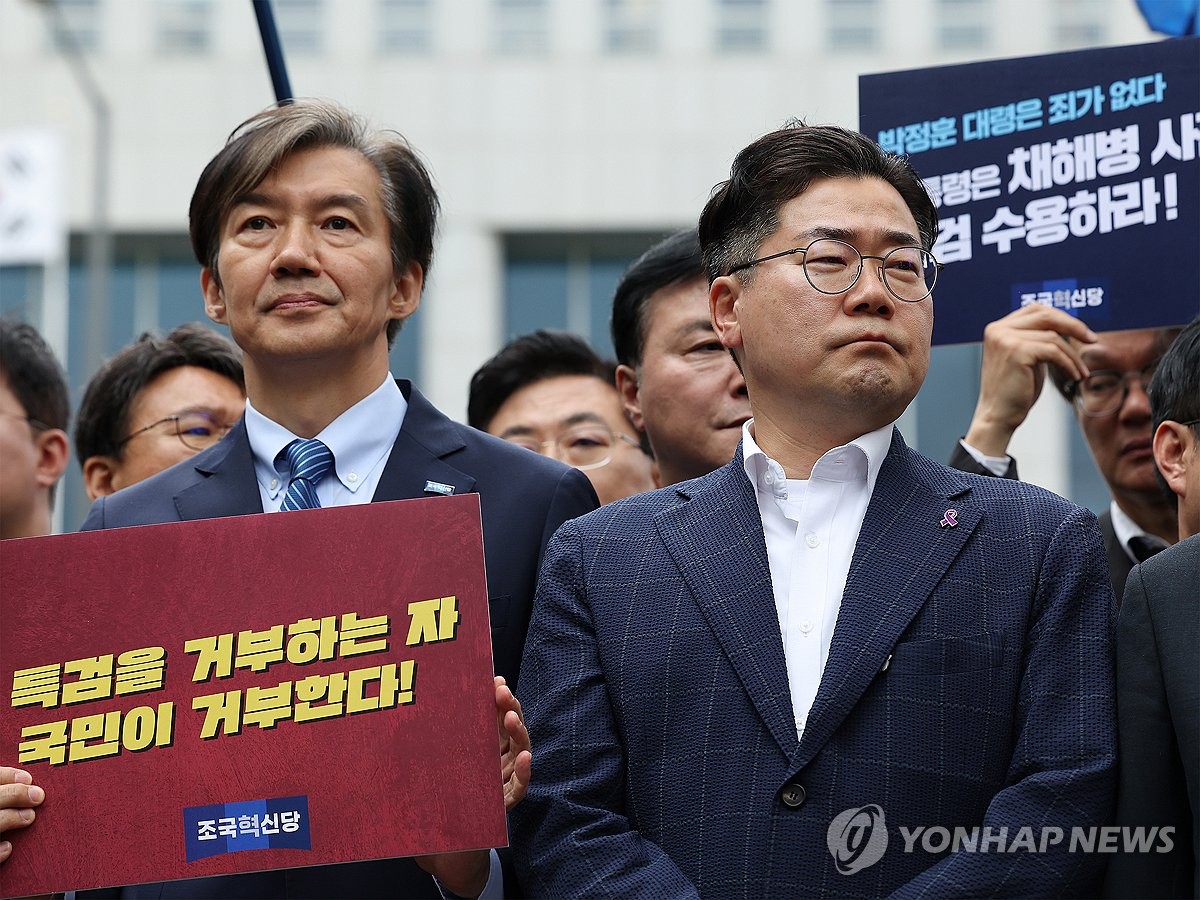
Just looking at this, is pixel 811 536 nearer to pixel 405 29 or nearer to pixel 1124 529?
pixel 1124 529

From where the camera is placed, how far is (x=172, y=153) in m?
18.1

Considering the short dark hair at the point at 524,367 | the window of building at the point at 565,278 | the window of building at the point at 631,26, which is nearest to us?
the short dark hair at the point at 524,367

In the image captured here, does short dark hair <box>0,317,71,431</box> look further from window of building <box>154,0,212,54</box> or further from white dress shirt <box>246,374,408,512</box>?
window of building <box>154,0,212,54</box>

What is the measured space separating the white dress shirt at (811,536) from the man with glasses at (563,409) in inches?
73.0

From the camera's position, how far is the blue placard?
12.8 ft

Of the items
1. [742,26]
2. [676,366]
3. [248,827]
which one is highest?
[742,26]

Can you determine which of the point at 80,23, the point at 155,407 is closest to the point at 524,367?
the point at 155,407

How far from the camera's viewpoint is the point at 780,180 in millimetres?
3188

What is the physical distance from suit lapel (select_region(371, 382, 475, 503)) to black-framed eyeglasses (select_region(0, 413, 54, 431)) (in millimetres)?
1398

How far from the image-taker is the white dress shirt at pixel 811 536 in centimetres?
286

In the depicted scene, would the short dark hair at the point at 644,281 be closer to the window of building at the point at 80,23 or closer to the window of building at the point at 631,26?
the window of building at the point at 631,26

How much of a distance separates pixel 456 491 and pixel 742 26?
50.4 feet

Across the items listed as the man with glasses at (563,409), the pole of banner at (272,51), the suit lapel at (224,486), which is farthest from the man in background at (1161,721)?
the pole of banner at (272,51)

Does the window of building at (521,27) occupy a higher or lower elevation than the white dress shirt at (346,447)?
higher
